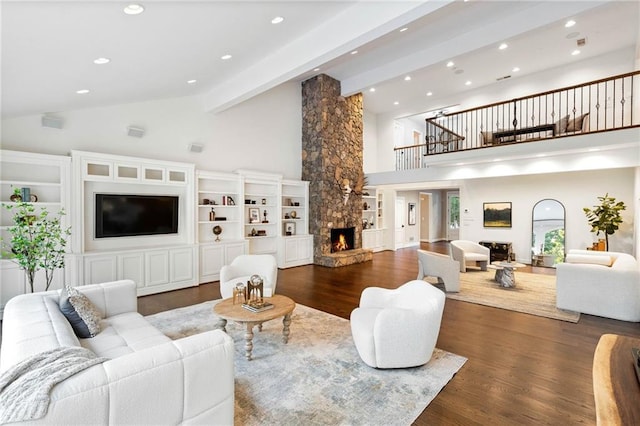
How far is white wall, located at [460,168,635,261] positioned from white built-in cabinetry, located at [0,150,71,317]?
31.9 ft

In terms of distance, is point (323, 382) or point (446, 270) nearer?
point (323, 382)

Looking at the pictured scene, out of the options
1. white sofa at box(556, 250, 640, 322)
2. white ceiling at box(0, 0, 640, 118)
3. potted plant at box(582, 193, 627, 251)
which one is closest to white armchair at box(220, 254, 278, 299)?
white ceiling at box(0, 0, 640, 118)

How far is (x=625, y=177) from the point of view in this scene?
705 cm

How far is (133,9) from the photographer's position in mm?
2342

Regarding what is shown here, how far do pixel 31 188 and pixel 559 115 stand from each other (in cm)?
1063

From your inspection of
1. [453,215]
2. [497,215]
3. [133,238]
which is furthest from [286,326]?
[453,215]

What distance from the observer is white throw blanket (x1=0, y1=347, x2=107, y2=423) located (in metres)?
1.21

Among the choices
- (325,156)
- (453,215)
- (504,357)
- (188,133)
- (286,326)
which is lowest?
(504,357)

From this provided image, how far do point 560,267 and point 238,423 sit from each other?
4.94 m

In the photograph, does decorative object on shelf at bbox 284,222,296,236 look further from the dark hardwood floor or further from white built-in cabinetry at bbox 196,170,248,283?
the dark hardwood floor

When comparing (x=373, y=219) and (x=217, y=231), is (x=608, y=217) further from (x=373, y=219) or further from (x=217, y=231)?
(x=217, y=231)

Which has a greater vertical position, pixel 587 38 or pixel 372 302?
pixel 587 38

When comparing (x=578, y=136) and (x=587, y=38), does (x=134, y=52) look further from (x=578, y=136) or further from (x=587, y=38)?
(x=587, y=38)

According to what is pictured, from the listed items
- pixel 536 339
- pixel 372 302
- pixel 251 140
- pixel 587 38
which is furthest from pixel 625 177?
pixel 251 140
